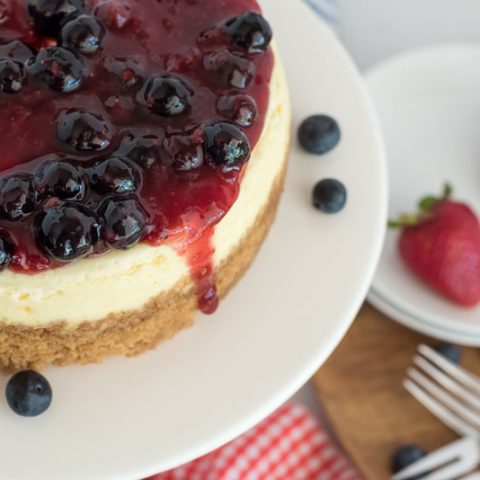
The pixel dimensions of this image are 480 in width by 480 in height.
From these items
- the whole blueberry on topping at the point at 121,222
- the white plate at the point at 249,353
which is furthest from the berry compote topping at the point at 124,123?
the white plate at the point at 249,353

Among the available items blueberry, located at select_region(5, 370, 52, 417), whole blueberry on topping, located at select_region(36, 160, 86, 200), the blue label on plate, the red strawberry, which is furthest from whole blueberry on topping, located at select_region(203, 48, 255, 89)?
the blue label on plate

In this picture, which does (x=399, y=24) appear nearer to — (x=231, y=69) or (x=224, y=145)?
(x=231, y=69)

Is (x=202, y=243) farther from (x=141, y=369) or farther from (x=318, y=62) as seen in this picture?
(x=318, y=62)

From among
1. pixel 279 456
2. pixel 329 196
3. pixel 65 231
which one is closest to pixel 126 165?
pixel 65 231

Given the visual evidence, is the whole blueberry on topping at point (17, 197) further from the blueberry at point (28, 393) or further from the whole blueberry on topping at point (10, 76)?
the blueberry at point (28, 393)

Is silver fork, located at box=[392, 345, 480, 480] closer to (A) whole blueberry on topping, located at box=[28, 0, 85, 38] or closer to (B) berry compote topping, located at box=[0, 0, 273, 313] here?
(B) berry compote topping, located at box=[0, 0, 273, 313]
